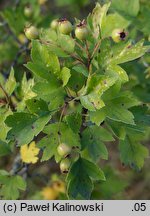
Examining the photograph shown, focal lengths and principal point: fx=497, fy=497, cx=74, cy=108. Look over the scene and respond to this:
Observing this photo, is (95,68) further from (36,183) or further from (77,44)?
(36,183)

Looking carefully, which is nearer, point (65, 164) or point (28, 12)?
point (65, 164)

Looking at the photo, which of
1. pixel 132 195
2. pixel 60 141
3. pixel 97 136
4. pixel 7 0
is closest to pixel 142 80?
pixel 97 136

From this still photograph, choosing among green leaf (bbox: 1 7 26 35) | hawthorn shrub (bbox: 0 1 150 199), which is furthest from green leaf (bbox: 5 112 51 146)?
green leaf (bbox: 1 7 26 35)

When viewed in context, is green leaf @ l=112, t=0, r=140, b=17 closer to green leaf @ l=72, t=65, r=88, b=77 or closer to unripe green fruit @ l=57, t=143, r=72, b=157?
green leaf @ l=72, t=65, r=88, b=77

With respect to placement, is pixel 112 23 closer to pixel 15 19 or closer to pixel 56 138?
pixel 56 138

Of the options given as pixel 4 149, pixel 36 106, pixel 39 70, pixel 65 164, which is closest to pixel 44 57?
pixel 39 70

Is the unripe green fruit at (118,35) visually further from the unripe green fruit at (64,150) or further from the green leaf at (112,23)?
the unripe green fruit at (64,150)
